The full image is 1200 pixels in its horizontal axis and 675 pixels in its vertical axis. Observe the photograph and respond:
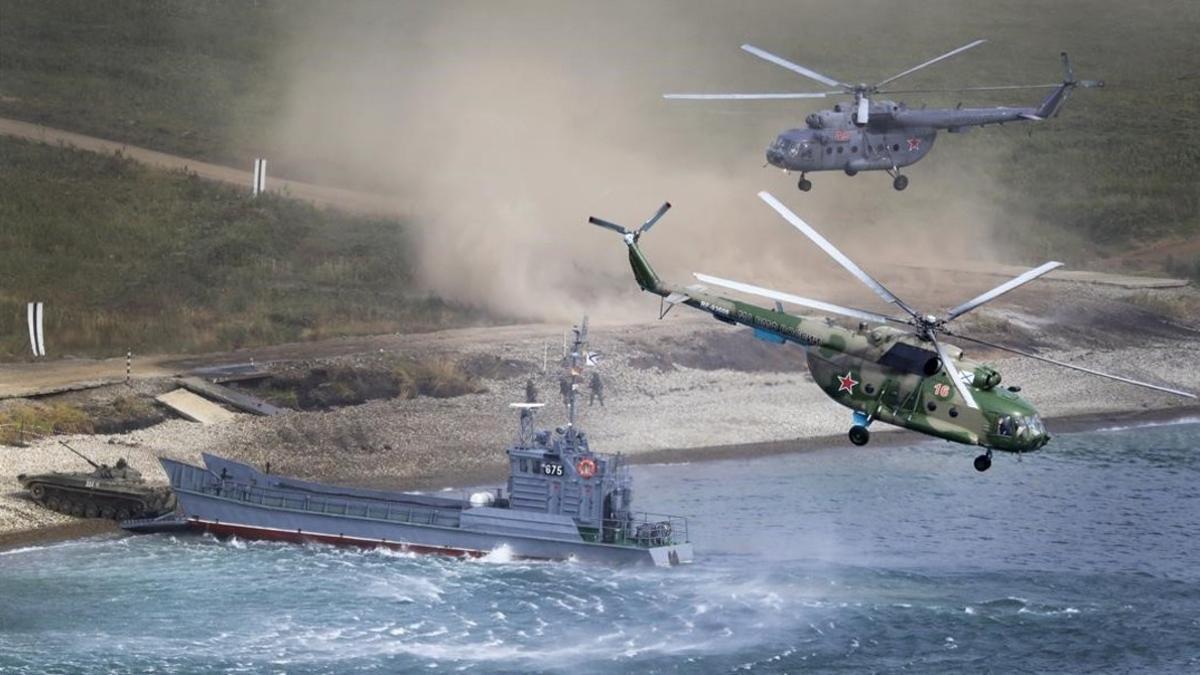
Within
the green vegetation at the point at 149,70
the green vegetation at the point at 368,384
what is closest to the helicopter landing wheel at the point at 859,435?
the green vegetation at the point at 368,384

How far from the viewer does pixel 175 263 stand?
108 m

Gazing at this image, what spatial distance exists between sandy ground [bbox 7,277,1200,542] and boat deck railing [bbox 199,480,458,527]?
18.1 ft

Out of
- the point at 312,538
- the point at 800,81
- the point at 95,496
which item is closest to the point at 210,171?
the point at 800,81

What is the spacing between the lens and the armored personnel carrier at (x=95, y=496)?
74.7 metres

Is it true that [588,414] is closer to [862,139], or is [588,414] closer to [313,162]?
[862,139]

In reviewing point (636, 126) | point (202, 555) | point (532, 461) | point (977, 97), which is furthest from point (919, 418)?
point (977, 97)

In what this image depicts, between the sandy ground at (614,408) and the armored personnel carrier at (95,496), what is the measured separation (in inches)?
20.6

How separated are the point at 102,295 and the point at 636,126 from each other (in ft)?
138

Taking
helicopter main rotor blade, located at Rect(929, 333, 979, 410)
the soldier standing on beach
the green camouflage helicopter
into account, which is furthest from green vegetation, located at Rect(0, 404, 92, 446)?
helicopter main rotor blade, located at Rect(929, 333, 979, 410)

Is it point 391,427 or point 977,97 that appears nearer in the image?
point 391,427

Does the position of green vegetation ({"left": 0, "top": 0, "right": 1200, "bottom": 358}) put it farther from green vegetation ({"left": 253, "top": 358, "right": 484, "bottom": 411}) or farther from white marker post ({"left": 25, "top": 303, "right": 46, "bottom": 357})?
green vegetation ({"left": 253, "top": 358, "right": 484, "bottom": 411})

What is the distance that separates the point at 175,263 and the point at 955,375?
59.8m

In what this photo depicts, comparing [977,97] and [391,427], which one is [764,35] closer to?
[977,97]

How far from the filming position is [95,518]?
74.9 meters
